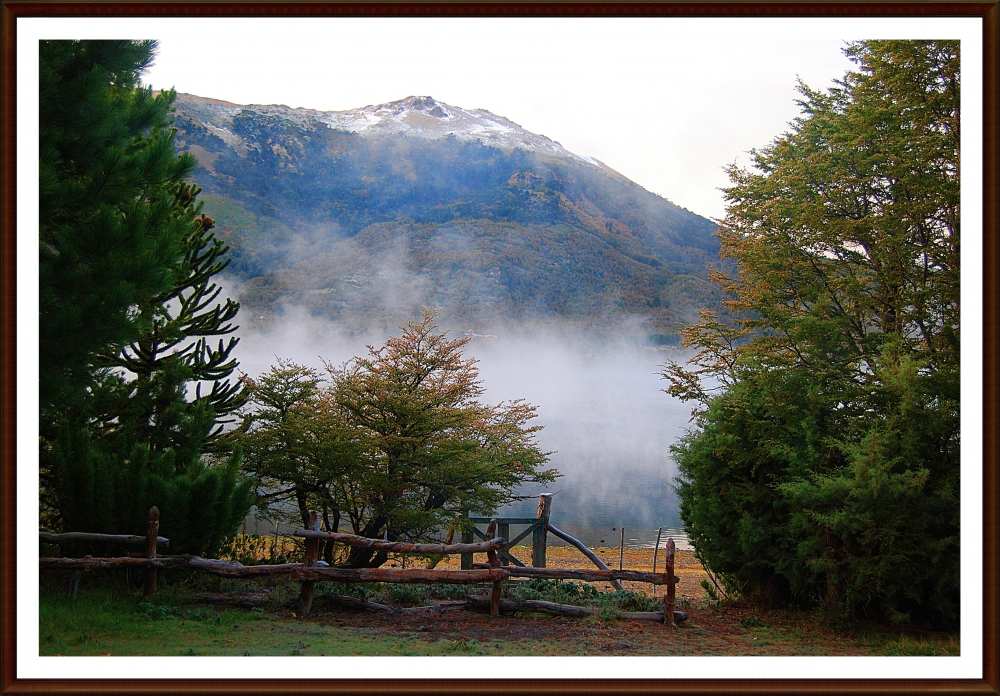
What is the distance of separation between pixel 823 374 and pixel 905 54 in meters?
3.28

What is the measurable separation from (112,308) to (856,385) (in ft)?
22.8

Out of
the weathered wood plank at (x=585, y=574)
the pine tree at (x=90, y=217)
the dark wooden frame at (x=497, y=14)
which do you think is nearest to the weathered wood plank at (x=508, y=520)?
the weathered wood plank at (x=585, y=574)

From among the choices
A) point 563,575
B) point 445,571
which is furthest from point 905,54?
point 445,571

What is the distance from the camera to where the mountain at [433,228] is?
41.3 meters

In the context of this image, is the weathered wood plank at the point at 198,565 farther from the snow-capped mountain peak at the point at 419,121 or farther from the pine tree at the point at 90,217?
the snow-capped mountain peak at the point at 419,121

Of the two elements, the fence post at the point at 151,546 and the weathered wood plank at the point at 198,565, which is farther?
the fence post at the point at 151,546

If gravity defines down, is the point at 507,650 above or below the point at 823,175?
below

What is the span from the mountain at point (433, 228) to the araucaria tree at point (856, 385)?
97.5 feet

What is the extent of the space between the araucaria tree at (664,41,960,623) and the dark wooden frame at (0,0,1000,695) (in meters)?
1.85

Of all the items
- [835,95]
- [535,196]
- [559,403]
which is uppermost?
[535,196]

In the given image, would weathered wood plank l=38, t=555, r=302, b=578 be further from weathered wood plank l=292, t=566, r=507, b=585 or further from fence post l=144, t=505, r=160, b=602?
weathered wood plank l=292, t=566, r=507, b=585

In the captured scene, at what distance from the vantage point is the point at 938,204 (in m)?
7.11

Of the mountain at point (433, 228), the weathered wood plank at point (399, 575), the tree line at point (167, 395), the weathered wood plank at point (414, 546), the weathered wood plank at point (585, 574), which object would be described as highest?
the mountain at point (433, 228)
